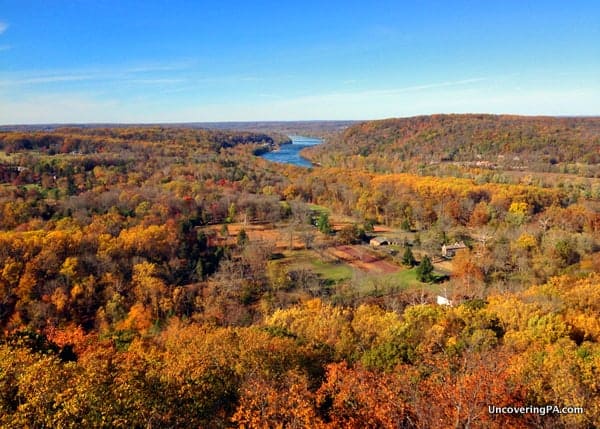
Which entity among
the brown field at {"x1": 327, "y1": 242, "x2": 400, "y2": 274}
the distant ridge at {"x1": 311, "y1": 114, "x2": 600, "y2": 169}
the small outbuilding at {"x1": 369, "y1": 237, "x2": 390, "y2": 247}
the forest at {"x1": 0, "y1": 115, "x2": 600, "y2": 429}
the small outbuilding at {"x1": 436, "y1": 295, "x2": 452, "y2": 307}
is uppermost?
the distant ridge at {"x1": 311, "y1": 114, "x2": 600, "y2": 169}

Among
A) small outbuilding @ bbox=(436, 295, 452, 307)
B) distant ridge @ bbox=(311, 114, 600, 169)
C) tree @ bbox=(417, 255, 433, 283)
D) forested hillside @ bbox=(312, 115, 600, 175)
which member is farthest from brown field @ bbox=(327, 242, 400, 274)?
distant ridge @ bbox=(311, 114, 600, 169)

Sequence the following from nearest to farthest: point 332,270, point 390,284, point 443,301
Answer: point 443,301
point 390,284
point 332,270

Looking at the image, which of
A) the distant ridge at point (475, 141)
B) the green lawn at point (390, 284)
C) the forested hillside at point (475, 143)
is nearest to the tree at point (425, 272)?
the green lawn at point (390, 284)

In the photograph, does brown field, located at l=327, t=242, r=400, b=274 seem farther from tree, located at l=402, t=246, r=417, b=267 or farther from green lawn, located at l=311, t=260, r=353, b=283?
green lawn, located at l=311, t=260, r=353, b=283

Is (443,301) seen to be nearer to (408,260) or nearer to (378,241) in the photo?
(408,260)

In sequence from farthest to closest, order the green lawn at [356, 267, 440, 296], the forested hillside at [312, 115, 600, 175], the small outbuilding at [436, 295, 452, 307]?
1. the forested hillside at [312, 115, 600, 175]
2. the green lawn at [356, 267, 440, 296]
3. the small outbuilding at [436, 295, 452, 307]

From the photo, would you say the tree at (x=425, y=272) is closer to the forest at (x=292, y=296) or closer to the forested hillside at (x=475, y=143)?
the forest at (x=292, y=296)

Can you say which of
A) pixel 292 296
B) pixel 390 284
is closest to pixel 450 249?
pixel 390 284

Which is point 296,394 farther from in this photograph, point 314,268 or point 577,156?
point 577,156

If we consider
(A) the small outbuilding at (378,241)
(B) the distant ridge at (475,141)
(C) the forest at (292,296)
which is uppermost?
(B) the distant ridge at (475,141)
